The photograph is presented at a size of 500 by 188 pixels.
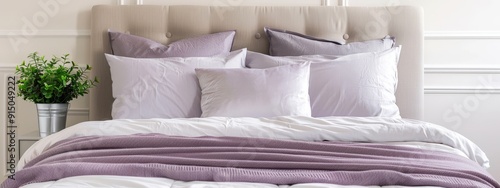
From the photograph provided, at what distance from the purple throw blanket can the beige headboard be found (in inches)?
51.0

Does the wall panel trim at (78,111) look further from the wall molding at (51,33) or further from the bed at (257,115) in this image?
the wall molding at (51,33)

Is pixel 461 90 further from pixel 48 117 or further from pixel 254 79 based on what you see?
pixel 48 117

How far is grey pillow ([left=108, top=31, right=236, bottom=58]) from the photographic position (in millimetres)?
3338

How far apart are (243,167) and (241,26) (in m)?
1.65

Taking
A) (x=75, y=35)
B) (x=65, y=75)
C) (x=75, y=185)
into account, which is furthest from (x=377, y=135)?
(x=75, y=35)

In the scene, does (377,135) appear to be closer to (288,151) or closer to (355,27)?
(288,151)

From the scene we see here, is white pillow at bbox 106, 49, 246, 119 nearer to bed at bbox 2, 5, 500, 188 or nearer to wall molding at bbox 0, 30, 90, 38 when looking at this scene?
bed at bbox 2, 5, 500, 188

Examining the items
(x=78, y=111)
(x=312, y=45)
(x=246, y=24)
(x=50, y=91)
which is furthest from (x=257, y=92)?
(x=78, y=111)

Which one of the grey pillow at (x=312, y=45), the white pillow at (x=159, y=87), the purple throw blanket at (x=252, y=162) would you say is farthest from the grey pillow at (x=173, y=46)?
the purple throw blanket at (x=252, y=162)

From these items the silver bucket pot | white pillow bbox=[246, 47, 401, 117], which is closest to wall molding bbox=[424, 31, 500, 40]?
white pillow bbox=[246, 47, 401, 117]

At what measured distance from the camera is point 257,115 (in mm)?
2881

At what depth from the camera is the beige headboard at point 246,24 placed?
3508mm

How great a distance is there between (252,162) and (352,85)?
123 cm

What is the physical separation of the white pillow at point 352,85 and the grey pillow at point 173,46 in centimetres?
31
